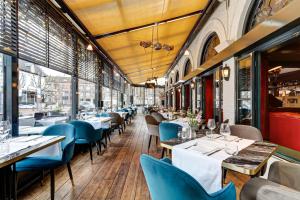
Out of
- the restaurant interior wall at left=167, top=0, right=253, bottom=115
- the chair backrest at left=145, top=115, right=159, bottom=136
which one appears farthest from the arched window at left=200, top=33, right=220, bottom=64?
the chair backrest at left=145, top=115, right=159, bottom=136

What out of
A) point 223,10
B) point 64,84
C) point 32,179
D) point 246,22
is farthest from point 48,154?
point 223,10

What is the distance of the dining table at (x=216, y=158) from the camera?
1521 mm

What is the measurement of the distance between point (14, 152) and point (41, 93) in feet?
7.52

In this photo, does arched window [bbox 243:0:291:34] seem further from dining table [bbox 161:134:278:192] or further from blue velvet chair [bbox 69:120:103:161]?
blue velvet chair [bbox 69:120:103:161]

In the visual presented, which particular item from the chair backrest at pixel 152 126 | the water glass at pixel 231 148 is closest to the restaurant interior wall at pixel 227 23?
the chair backrest at pixel 152 126

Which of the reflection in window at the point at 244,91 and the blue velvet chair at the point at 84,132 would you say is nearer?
the reflection in window at the point at 244,91

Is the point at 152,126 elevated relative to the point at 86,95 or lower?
lower

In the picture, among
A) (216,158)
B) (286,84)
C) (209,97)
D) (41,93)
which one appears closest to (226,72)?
(209,97)

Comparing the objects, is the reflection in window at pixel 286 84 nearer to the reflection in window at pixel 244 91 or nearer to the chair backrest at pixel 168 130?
the reflection in window at pixel 244 91

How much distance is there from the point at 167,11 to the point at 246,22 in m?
2.14

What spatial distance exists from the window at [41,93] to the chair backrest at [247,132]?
3.35 m

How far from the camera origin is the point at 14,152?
6.10 ft

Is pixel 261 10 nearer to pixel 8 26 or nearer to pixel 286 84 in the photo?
pixel 8 26

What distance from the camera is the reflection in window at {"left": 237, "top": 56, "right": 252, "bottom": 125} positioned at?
361cm
